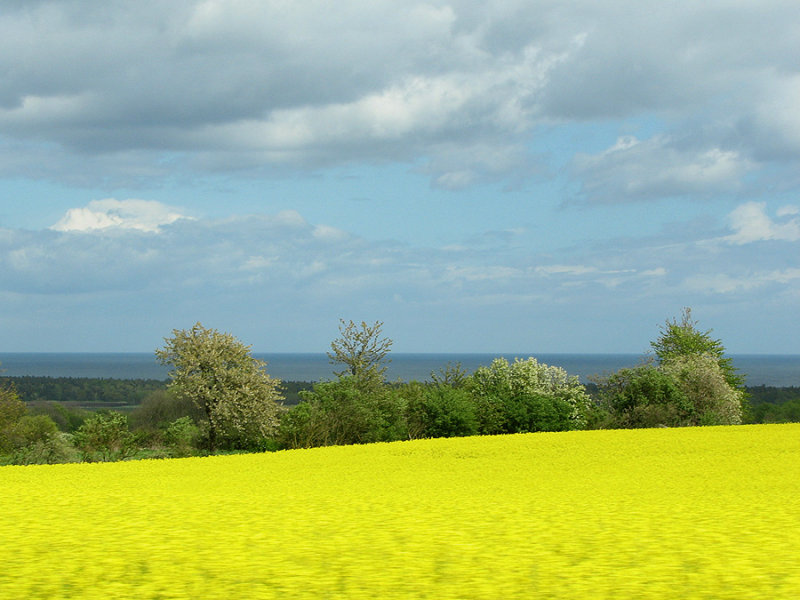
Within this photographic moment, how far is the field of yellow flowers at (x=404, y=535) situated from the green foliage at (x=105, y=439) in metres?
8.66

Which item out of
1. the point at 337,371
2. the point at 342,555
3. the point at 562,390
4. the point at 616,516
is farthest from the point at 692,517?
the point at 562,390

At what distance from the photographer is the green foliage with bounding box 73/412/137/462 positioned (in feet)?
79.9

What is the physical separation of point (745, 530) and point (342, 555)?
15.1 feet

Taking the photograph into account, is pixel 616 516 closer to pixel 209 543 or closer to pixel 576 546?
pixel 576 546

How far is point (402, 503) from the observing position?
10523 millimetres

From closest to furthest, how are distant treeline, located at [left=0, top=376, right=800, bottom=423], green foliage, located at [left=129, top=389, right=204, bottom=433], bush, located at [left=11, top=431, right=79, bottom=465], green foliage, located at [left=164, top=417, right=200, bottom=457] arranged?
1. bush, located at [left=11, top=431, right=79, bottom=465]
2. green foliage, located at [left=164, top=417, right=200, bottom=457]
3. green foliage, located at [left=129, top=389, right=204, bottom=433]
4. distant treeline, located at [left=0, top=376, right=800, bottom=423]

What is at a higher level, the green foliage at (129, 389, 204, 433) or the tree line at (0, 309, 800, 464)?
the tree line at (0, 309, 800, 464)

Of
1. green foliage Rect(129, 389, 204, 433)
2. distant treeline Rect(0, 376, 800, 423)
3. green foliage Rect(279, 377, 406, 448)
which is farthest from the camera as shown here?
distant treeline Rect(0, 376, 800, 423)

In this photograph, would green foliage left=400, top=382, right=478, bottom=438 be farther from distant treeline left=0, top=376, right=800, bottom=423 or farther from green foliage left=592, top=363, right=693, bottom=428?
distant treeline left=0, top=376, right=800, bottom=423

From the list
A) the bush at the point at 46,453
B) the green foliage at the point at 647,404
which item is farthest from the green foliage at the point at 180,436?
the green foliage at the point at 647,404

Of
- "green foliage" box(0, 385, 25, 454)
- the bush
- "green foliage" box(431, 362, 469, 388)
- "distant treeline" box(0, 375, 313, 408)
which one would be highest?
"green foliage" box(431, 362, 469, 388)

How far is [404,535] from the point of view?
7.84 meters

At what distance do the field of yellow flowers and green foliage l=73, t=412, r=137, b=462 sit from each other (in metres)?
8.66

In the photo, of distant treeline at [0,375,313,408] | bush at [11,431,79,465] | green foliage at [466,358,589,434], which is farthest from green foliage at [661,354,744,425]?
distant treeline at [0,375,313,408]
